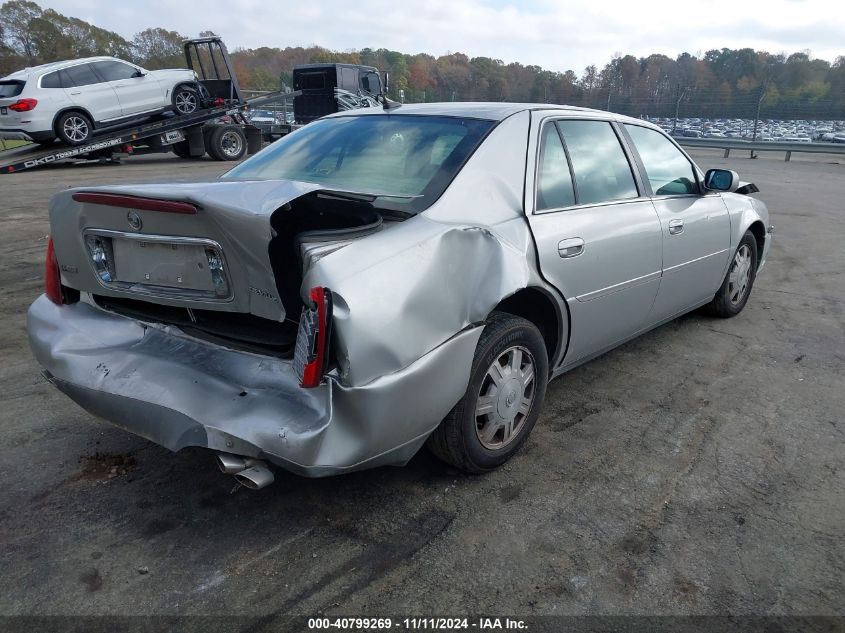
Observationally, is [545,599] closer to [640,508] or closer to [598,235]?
[640,508]

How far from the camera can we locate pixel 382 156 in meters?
3.09

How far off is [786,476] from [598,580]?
4.15ft

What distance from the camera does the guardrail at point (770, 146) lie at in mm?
21719

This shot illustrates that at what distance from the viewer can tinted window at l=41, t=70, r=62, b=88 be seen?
13.8 meters

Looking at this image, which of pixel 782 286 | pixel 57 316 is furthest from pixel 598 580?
pixel 782 286

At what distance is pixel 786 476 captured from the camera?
9.59ft

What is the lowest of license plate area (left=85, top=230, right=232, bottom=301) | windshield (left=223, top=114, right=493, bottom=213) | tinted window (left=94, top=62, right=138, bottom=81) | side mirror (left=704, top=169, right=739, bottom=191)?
license plate area (left=85, top=230, right=232, bottom=301)

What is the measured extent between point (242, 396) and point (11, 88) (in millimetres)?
15107

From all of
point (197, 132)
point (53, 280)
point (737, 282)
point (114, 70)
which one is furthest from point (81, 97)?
point (737, 282)

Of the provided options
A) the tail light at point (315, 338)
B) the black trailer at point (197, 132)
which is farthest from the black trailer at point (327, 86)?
the tail light at point (315, 338)

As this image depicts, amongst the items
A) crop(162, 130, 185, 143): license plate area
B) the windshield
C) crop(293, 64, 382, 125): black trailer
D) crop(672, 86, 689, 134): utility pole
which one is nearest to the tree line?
crop(672, 86, 689, 134): utility pole

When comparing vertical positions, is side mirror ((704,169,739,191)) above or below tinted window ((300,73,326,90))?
below

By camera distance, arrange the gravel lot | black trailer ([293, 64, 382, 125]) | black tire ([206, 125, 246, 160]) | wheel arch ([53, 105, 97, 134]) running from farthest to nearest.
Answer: black trailer ([293, 64, 382, 125]) → black tire ([206, 125, 246, 160]) → wheel arch ([53, 105, 97, 134]) → the gravel lot

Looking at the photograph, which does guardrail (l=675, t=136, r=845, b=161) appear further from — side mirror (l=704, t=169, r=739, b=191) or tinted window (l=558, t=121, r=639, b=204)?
tinted window (l=558, t=121, r=639, b=204)
